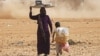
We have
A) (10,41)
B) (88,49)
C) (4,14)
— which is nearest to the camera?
(88,49)

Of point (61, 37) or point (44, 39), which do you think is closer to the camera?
point (44, 39)

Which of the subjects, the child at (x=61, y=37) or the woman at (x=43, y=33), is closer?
the woman at (x=43, y=33)

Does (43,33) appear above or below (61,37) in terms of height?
above

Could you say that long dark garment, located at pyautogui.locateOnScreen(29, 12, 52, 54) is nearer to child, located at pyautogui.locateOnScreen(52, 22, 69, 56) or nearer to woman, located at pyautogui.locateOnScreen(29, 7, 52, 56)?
woman, located at pyautogui.locateOnScreen(29, 7, 52, 56)

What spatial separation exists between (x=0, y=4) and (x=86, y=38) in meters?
19.3

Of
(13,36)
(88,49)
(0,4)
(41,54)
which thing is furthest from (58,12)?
(41,54)

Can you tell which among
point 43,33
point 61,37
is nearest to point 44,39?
→ point 43,33

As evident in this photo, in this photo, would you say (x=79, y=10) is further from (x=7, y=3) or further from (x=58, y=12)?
(x=7, y=3)

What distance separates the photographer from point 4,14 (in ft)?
118

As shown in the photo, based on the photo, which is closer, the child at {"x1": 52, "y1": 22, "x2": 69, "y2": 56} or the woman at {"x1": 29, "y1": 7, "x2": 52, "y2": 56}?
the woman at {"x1": 29, "y1": 7, "x2": 52, "y2": 56}

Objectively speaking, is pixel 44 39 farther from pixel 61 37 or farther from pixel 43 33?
pixel 61 37

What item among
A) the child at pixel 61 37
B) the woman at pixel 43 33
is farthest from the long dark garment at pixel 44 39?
the child at pixel 61 37

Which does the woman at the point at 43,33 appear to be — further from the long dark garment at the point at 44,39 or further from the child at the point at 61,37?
the child at the point at 61,37

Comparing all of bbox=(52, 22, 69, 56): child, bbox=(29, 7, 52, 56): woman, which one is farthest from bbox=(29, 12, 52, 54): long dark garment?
bbox=(52, 22, 69, 56): child
